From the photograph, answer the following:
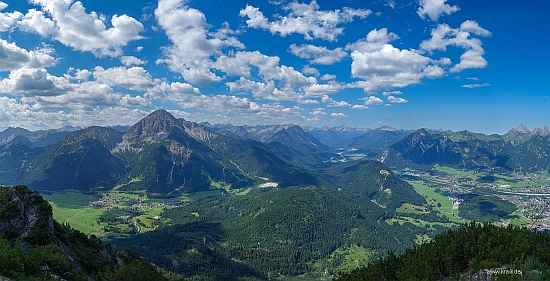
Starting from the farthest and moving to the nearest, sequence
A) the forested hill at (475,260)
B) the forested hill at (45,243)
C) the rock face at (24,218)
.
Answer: the rock face at (24,218) < the forested hill at (45,243) < the forested hill at (475,260)

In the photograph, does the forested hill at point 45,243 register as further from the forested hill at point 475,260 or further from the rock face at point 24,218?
the forested hill at point 475,260

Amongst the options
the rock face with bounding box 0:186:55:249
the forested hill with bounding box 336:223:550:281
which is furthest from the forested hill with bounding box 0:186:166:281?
the forested hill with bounding box 336:223:550:281

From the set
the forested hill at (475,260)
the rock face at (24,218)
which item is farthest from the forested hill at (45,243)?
the forested hill at (475,260)

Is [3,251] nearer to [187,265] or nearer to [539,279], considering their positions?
[539,279]

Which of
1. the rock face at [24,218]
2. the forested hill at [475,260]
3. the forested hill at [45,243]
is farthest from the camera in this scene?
the rock face at [24,218]

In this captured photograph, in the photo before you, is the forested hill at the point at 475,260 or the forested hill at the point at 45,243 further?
the forested hill at the point at 45,243

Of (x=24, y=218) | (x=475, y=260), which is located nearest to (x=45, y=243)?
(x=24, y=218)

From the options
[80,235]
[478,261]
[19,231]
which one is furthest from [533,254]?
[80,235]
